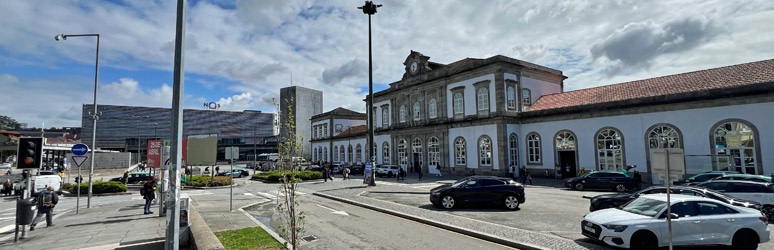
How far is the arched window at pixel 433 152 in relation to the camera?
40.7 m

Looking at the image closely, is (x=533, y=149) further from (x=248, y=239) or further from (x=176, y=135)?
(x=176, y=135)

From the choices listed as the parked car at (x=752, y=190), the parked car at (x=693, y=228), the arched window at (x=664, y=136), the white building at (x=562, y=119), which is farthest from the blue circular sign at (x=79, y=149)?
the arched window at (x=664, y=136)

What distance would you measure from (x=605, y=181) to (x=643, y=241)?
15752 millimetres

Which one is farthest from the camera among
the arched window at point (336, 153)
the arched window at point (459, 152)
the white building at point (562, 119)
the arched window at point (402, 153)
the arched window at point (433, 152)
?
the arched window at point (336, 153)

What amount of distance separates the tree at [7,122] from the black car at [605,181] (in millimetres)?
193358

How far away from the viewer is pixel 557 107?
105 feet

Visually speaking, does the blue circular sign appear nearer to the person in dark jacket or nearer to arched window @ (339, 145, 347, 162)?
the person in dark jacket

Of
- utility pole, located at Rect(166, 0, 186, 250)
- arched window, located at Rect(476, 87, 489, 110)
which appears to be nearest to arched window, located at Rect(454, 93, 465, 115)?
arched window, located at Rect(476, 87, 489, 110)

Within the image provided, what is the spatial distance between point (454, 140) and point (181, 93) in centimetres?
3413

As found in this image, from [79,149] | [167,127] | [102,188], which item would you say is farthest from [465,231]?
[167,127]

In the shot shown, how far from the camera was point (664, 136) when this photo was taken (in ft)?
82.2

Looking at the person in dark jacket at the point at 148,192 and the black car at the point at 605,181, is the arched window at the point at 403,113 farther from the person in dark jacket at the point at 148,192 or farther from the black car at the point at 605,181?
the person in dark jacket at the point at 148,192

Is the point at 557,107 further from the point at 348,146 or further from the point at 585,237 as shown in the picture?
the point at 348,146

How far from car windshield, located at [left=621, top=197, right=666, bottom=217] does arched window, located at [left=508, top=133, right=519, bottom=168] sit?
24.4m
